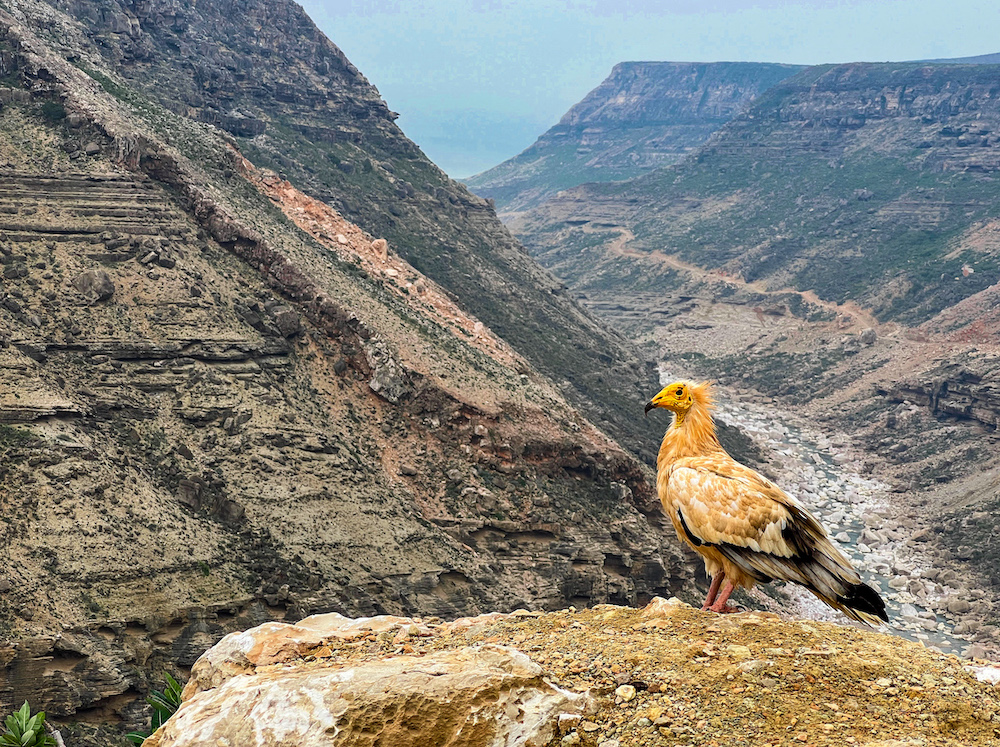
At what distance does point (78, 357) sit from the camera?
30.6 meters

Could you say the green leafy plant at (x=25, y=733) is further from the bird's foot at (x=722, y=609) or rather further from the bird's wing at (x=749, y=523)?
the bird's wing at (x=749, y=523)

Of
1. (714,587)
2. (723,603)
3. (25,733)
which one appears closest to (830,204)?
(714,587)

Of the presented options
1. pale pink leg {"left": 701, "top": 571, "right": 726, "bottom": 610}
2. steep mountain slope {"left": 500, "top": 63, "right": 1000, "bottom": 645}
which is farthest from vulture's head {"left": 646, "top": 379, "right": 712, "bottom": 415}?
steep mountain slope {"left": 500, "top": 63, "right": 1000, "bottom": 645}

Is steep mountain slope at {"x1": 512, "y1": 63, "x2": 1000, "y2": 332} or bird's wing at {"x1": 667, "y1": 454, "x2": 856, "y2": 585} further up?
steep mountain slope at {"x1": 512, "y1": 63, "x2": 1000, "y2": 332}

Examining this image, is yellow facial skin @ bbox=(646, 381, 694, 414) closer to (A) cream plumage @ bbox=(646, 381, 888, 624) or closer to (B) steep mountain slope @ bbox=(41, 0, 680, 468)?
(A) cream plumage @ bbox=(646, 381, 888, 624)

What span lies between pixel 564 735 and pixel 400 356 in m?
27.7

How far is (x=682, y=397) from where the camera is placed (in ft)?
41.9

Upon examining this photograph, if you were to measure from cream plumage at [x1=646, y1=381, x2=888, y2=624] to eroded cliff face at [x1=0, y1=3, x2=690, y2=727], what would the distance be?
691 inches

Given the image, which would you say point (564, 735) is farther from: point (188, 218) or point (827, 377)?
point (827, 377)

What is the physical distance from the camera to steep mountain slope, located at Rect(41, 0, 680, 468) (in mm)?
64062

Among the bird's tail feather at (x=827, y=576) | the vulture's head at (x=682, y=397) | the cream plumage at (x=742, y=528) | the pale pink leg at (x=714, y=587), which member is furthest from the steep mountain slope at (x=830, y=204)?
the bird's tail feather at (x=827, y=576)

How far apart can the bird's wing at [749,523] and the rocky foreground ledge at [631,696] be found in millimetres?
857

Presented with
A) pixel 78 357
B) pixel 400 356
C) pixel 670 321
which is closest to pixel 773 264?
pixel 670 321

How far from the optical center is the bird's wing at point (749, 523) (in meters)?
11.5
